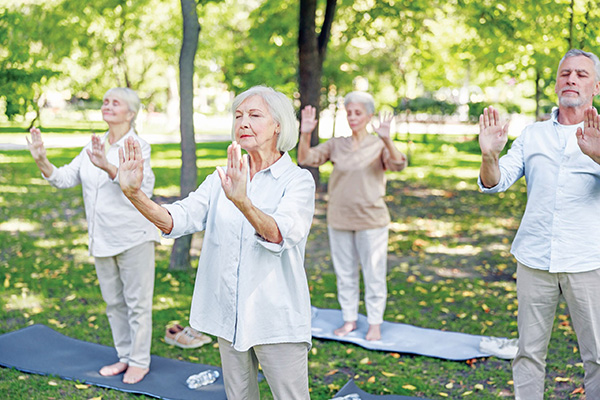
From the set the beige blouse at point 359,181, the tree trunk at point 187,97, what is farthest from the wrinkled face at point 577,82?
the tree trunk at point 187,97

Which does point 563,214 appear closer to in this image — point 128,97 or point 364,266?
point 364,266

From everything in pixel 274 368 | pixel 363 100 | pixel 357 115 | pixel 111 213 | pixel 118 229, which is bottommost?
pixel 274 368

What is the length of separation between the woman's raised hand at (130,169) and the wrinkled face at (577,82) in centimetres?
227

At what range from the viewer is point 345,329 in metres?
5.59

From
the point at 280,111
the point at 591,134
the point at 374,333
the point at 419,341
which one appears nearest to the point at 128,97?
the point at 280,111

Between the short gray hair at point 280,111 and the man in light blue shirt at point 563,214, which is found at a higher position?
the short gray hair at point 280,111

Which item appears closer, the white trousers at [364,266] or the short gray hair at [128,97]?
the short gray hair at [128,97]

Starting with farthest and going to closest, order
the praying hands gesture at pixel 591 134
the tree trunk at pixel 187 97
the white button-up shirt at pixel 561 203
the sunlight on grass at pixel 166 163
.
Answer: the sunlight on grass at pixel 166 163
the tree trunk at pixel 187 97
the white button-up shirt at pixel 561 203
the praying hands gesture at pixel 591 134

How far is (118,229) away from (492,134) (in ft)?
8.32

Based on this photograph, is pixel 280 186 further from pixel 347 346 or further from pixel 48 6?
pixel 48 6

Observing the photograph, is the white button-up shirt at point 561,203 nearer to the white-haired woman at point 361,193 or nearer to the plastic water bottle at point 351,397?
the plastic water bottle at point 351,397

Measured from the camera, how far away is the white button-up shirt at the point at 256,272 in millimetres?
2787

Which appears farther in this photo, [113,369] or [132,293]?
[113,369]

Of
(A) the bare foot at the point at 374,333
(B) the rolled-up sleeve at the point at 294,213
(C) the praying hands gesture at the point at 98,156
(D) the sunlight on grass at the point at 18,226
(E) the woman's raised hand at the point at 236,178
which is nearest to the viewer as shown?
(E) the woman's raised hand at the point at 236,178
